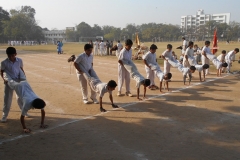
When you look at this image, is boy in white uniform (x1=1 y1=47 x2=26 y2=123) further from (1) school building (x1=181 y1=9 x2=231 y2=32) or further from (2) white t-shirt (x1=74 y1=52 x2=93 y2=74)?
→ (1) school building (x1=181 y1=9 x2=231 y2=32)

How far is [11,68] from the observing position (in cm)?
553

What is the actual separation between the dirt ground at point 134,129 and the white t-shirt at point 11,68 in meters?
1.22

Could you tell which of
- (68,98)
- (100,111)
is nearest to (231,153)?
(100,111)

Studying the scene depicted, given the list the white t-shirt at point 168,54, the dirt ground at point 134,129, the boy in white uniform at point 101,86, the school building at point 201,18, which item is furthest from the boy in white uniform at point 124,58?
the school building at point 201,18

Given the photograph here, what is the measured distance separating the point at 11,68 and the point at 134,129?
11.0 ft

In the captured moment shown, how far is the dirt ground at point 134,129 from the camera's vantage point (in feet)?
13.6

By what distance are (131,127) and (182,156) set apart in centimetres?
162

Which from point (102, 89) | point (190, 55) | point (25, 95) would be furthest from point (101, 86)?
point (190, 55)

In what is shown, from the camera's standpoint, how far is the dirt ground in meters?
4.15

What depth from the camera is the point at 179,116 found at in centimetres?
604

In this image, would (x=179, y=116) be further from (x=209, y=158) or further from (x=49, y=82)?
(x=49, y=82)

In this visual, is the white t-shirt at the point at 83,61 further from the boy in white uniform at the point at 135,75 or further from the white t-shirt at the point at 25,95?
the white t-shirt at the point at 25,95

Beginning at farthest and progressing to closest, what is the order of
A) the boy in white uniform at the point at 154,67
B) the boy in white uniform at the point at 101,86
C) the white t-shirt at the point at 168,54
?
the white t-shirt at the point at 168,54 < the boy in white uniform at the point at 154,67 < the boy in white uniform at the point at 101,86

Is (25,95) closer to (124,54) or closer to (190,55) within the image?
(124,54)
